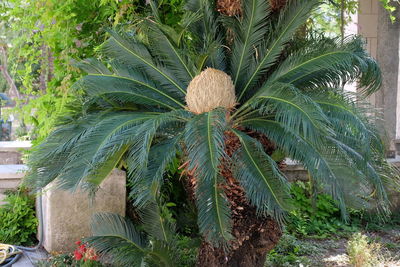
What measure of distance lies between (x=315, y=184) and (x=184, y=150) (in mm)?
1140

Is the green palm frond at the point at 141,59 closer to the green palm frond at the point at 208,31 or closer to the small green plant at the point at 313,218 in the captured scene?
the green palm frond at the point at 208,31

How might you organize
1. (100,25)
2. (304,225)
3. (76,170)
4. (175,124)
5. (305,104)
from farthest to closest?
(304,225) < (100,25) < (175,124) < (76,170) < (305,104)

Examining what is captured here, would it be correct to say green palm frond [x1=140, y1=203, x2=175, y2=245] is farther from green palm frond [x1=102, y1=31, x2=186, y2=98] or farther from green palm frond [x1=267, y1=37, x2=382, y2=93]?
green palm frond [x1=267, y1=37, x2=382, y2=93]

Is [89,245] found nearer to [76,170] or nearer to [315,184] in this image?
[76,170]

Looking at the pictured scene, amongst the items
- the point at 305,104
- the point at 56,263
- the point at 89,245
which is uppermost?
the point at 305,104

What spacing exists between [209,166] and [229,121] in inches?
34.7

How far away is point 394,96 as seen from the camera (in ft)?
27.8

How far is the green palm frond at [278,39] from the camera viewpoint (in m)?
4.52

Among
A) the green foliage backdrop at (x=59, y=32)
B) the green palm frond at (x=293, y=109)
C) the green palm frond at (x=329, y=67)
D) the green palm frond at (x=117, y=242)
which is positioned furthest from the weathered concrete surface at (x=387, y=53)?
the green palm frond at (x=117, y=242)

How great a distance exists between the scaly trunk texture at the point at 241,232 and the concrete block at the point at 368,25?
14.7 feet

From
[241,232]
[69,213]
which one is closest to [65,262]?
[69,213]

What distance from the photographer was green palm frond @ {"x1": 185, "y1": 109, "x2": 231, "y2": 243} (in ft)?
12.4

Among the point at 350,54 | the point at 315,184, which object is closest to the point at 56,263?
the point at 315,184

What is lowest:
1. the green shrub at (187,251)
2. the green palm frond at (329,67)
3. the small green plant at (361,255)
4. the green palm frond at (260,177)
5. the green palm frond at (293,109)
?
the small green plant at (361,255)
